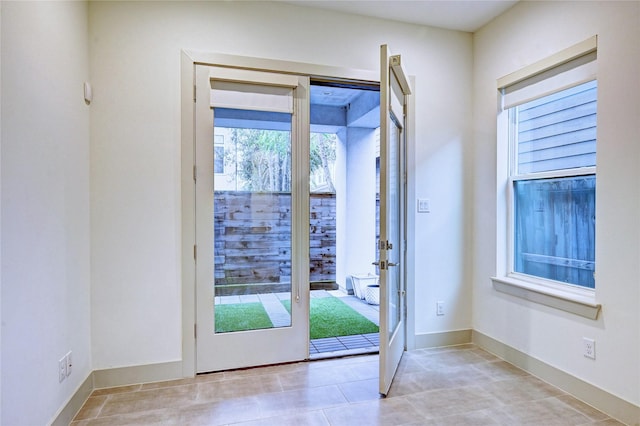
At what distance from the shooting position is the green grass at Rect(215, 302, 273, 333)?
2.72 meters

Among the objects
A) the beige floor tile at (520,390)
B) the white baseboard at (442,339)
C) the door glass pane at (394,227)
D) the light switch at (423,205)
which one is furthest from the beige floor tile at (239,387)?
the light switch at (423,205)

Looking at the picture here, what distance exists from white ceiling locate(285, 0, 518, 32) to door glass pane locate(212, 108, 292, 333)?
36.9 inches

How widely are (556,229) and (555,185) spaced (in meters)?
0.31

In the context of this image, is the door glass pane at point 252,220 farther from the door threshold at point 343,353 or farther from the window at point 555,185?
the window at point 555,185

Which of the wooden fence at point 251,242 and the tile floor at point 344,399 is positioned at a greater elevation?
the wooden fence at point 251,242

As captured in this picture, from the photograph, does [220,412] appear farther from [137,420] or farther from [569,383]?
[569,383]

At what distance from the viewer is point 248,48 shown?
271cm

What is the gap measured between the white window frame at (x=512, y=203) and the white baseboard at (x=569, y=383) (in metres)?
0.44

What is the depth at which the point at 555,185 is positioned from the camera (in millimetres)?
2621

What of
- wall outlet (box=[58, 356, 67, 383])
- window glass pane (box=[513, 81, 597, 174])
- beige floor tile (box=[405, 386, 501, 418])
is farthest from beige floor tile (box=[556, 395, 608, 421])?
wall outlet (box=[58, 356, 67, 383])

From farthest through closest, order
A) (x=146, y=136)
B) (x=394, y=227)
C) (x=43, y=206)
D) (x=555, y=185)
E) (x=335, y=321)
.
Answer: (x=335, y=321)
(x=394, y=227)
(x=555, y=185)
(x=146, y=136)
(x=43, y=206)

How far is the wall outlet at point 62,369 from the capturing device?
6.51 feet

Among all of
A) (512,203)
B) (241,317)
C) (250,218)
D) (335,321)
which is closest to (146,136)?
(250,218)

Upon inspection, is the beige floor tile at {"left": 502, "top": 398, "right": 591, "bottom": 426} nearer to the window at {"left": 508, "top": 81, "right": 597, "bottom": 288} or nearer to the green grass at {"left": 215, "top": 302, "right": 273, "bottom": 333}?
the window at {"left": 508, "top": 81, "right": 597, "bottom": 288}
